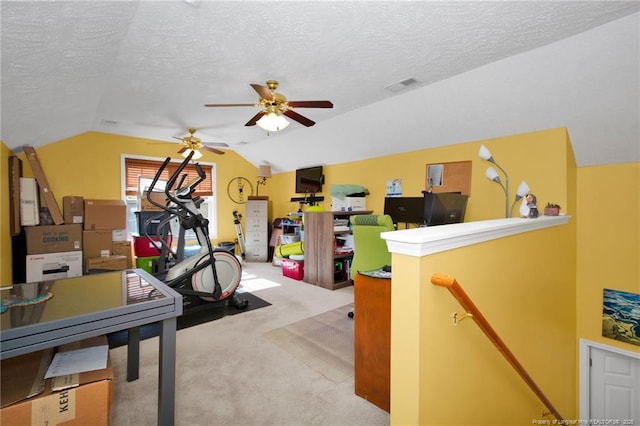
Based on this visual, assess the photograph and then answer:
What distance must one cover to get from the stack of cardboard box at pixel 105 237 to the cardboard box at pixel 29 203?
554mm

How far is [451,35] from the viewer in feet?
7.34

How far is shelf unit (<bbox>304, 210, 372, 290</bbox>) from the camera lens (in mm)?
Answer: 4570

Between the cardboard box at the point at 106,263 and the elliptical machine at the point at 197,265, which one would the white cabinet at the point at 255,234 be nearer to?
the cardboard box at the point at 106,263

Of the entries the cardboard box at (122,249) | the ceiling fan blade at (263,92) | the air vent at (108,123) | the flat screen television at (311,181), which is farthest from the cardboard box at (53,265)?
the flat screen television at (311,181)

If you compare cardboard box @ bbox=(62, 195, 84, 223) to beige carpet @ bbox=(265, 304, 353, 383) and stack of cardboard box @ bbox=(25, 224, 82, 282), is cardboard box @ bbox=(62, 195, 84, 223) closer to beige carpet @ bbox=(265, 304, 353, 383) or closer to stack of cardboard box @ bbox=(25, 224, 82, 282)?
stack of cardboard box @ bbox=(25, 224, 82, 282)

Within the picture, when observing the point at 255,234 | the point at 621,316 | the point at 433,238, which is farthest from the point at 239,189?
the point at 621,316

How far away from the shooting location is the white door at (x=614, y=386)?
345 centimetres

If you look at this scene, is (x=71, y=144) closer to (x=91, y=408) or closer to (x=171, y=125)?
(x=171, y=125)

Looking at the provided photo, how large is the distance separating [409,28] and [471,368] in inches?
88.3

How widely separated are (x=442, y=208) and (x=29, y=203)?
5268mm

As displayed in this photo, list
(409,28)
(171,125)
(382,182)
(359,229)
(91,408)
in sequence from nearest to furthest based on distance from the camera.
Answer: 1. (91,408)
2. (409,28)
3. (359,229)
4. (171,125)
5. (382,182)

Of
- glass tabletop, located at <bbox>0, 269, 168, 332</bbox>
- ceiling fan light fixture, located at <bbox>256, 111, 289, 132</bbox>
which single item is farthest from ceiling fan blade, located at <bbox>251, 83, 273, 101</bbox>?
glass tabletop, located at <bbox>0, 269, 168, 332</bbox>

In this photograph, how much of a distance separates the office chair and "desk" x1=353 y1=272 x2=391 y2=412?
1002 millimetres

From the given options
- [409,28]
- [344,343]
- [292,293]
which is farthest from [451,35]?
[292,293]
